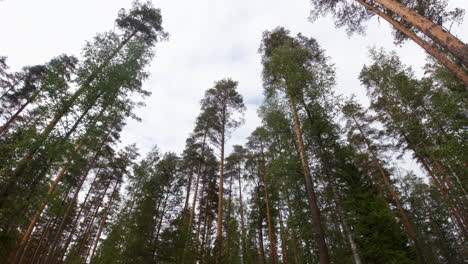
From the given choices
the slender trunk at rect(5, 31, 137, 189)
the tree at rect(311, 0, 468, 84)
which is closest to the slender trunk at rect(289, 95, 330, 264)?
the tree at rect(311, 0, 468, 84)

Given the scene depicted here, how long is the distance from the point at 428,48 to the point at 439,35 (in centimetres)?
121

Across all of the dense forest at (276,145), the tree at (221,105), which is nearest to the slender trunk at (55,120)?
the dense forest at (276,145)

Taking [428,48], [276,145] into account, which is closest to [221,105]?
[276,145]

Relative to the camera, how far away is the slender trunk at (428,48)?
17.3ft

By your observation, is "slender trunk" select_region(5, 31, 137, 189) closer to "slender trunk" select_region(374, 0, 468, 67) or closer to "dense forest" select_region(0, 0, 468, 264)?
"dense forest" select_region(0, 0, 468, 264)

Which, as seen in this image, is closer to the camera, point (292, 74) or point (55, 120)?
point (55, 120)

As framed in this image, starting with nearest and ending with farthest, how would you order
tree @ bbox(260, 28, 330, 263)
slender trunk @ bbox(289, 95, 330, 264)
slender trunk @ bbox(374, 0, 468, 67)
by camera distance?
slender trunk @ bbox(374, 0, 468, 67) → slender trunk @ bbox(289, 95, 330, 264) → tree @ bbox(260, 28, 330, 263)

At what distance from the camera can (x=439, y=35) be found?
484cm

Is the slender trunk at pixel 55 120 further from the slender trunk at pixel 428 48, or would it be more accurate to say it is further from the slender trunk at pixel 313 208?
the slender trunk at pixel 428 48

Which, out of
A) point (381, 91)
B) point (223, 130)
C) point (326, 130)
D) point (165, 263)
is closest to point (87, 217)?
point (165, 263)

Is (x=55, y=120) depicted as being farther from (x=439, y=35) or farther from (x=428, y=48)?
(x=428, y=48)

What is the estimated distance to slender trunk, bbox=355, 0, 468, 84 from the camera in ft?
17.3

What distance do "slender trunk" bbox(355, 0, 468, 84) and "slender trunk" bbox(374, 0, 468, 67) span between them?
77cm

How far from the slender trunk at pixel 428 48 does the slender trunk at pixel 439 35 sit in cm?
77
